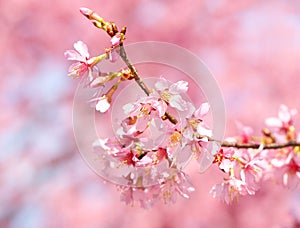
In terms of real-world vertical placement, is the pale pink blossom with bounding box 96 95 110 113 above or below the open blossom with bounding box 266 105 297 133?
below

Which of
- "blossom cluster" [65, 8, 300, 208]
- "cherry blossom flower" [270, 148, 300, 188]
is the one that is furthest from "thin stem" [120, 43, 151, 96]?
"cherry blossom flower" [270, 148, 300, 188]

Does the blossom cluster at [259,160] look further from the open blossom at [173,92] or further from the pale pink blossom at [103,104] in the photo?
the pale pink blossom at [103,104]

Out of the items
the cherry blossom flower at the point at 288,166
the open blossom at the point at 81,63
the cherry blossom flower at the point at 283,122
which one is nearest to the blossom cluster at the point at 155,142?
the open blossom at the point at 81,63

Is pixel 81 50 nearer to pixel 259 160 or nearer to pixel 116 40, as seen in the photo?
pixel 116 40

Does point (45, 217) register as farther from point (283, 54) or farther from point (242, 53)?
point (283, 54)

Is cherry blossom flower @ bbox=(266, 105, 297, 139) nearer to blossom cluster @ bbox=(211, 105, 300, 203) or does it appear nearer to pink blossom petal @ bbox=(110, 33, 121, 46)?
blossom cluster @ bbox=(211, 105, 300, 203)

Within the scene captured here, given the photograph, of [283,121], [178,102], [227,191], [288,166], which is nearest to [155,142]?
[178,102]

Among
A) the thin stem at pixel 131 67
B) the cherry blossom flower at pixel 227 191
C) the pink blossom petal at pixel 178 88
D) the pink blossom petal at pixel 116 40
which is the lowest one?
the cherry blossom flower at pixel 227 191
